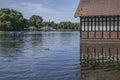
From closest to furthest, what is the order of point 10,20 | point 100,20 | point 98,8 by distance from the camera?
point 100,20
point 98,8
point 10,20

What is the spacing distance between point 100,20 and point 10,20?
107409 mm

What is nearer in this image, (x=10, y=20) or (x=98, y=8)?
(x=98, y=8)

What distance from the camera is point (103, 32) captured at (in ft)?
124

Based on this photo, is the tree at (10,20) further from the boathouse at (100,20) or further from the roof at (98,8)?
the boathouse at (100,20)

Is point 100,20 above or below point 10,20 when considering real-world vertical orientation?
below

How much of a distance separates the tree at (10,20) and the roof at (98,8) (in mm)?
99152

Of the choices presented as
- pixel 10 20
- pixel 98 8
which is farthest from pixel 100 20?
pixel 10 20

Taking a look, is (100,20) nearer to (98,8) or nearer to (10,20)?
(98,8)

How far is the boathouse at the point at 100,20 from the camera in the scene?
37.3m

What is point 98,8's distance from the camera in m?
38.5

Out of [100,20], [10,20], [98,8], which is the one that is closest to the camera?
[100,20]

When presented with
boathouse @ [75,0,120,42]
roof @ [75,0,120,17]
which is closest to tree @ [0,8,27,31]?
roof @ [75,0,120,17]

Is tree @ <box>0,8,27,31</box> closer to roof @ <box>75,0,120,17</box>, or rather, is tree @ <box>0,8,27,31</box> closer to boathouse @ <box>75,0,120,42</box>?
roof @ <box>75,0,120,17</box>

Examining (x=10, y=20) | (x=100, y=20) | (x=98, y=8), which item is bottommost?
(x=100, y=20)
